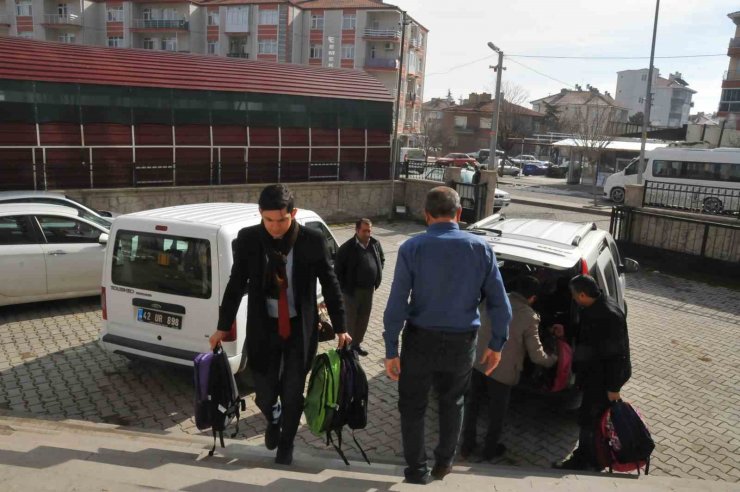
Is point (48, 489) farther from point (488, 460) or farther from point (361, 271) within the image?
point (361, 271)

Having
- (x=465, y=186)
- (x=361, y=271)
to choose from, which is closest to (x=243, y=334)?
(x=361, y=271)

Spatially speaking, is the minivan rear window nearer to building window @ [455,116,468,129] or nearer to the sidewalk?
the sidewalk

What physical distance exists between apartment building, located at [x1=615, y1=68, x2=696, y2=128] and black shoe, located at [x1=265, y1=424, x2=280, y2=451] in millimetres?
101534

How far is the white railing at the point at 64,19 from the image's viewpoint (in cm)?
6250

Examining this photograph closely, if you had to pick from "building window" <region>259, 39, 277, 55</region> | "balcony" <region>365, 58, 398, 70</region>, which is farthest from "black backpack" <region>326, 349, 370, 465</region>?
"building window" <region>259, 39, 277, 55</region>

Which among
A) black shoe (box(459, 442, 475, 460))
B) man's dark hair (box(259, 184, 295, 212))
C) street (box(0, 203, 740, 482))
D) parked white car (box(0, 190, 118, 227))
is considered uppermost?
man's dark hair (box(259, 184, 295, 212))

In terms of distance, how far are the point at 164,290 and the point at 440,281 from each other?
328 centimetres

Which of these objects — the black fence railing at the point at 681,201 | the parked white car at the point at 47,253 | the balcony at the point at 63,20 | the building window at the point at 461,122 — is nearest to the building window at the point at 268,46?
the balcony at the point at 63,20

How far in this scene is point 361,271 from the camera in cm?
655

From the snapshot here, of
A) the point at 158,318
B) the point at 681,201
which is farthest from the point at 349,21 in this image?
the point at 158,318

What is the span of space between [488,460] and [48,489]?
313 cm

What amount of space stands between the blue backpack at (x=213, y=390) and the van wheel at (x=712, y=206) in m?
13.6

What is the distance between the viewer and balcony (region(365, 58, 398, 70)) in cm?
6131

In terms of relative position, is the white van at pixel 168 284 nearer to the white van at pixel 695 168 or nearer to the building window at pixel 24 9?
the white van at pixel 695 168
